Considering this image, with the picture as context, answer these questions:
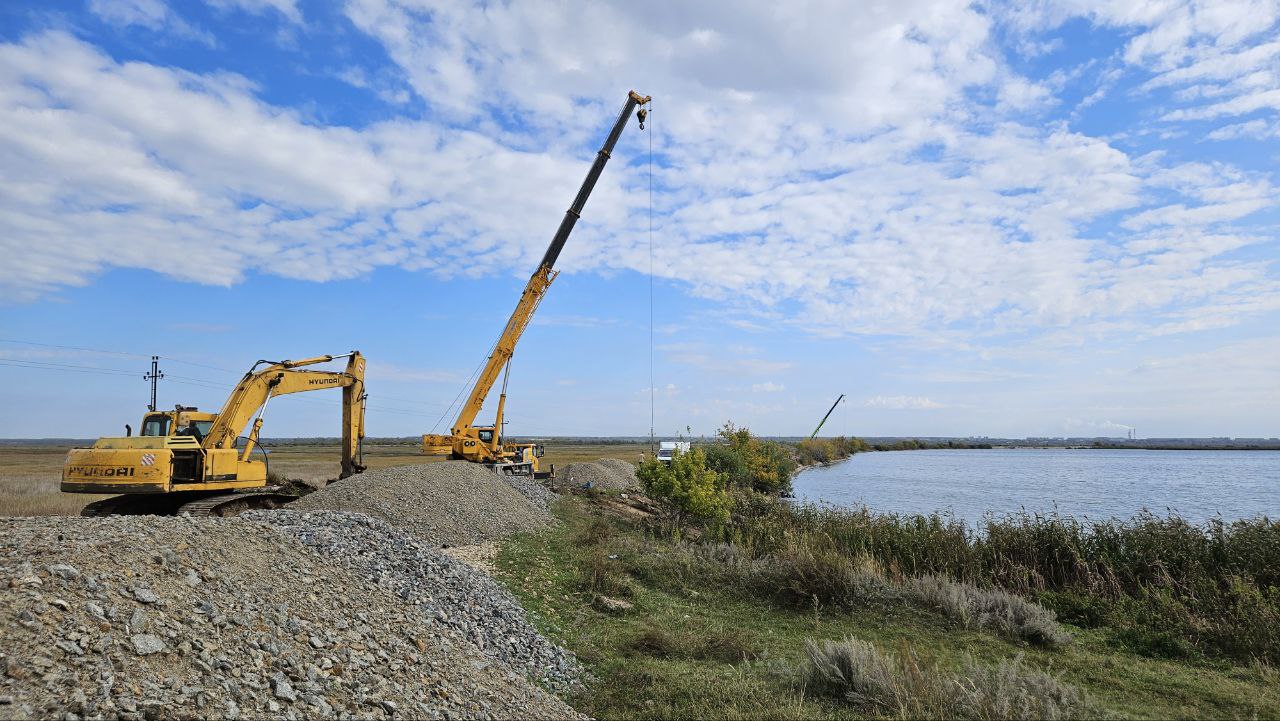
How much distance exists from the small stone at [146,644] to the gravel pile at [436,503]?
9625mm

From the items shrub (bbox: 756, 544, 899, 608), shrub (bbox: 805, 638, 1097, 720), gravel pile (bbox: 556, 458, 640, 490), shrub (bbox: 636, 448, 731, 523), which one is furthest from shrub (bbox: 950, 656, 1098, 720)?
gravel pile (bbox: 556, 458, 640, 490)

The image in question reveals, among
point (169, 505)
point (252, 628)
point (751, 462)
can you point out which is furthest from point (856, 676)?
point (751, 462)

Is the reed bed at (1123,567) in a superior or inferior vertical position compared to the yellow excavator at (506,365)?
inferior

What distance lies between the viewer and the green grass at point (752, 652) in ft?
23.1

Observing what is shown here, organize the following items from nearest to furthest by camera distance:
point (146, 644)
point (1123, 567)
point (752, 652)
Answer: point (146, 644), point (752, 652), point (1123, 567)

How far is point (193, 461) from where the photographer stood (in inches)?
612

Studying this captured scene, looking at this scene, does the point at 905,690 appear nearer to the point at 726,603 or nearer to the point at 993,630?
the point at 993,630

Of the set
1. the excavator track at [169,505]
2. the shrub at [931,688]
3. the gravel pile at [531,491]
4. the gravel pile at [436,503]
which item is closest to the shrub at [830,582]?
the shrub at [931,688]

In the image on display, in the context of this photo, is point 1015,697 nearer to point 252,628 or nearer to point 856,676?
point 856,676

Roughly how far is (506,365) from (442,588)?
16.4 m

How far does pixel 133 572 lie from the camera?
6020 mm

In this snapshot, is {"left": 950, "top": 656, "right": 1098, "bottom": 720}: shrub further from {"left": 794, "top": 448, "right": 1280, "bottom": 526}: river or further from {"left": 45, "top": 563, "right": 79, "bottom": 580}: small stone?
{"left": 794, "top": 448, "right": 1280, "bottom": 526}: river

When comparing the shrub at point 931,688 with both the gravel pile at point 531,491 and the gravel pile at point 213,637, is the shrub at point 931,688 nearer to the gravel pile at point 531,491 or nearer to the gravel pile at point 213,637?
the gravel pile at point 213,637

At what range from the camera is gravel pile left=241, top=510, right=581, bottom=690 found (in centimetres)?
792
